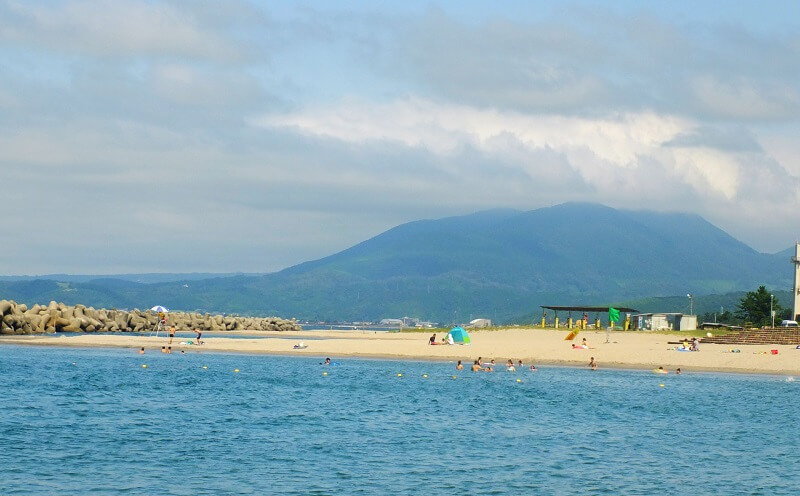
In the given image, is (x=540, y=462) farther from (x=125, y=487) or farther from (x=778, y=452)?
(x=125, y=487)

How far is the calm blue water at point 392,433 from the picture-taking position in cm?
2653

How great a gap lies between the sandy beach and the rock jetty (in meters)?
7.87

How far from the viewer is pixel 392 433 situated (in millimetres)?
35625

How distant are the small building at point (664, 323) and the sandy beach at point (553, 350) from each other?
8746 millimetres

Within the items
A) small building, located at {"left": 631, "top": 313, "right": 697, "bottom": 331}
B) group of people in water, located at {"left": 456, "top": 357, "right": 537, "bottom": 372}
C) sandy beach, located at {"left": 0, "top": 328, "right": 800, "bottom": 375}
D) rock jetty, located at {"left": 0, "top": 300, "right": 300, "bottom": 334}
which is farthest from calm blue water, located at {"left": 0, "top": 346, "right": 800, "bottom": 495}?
small building, located at {"left": 631, "top": 313, "right": 697, "bottom": 331}

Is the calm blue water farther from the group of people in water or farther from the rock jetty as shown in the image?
the rock jetty

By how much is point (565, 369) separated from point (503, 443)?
101 feet

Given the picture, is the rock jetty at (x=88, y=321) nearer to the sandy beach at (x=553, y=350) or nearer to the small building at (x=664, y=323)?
the sandy beach at (x=553, y=350)

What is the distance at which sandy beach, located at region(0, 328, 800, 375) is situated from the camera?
207 ft

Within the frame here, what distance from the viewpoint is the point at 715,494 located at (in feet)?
83.6

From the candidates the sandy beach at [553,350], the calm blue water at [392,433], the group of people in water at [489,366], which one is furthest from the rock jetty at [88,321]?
the group of people in water at [489,366]

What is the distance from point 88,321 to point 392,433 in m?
87.5

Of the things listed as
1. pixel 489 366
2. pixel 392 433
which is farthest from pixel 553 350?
pixel 392 433

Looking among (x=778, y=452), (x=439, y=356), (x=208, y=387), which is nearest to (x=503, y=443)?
(x=778, y=452)
